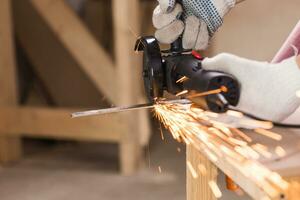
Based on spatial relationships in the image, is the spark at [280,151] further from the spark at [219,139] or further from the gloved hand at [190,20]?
the gloved hand at [190,20]

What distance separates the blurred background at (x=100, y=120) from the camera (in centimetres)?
223

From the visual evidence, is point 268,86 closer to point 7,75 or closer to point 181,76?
point 181,76

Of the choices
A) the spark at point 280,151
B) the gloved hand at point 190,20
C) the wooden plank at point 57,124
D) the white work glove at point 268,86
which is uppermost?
the gloved hand at point 190,20

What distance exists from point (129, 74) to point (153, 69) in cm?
138

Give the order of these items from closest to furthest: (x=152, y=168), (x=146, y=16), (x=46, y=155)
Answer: (x=152, y=168), (x=46, y=155), (x=146, y=16)

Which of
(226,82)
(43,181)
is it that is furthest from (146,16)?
(226,82)

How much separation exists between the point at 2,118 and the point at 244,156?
2051mm

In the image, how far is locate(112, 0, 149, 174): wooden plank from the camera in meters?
2.26

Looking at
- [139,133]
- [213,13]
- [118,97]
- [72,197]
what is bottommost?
[72,197]

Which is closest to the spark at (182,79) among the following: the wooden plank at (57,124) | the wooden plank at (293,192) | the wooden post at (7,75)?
the wooden plank at (293,192)

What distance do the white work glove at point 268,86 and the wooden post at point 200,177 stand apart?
0.70 ft

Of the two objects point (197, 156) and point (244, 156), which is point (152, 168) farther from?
point (244, 156)

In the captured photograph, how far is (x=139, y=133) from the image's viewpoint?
2424 millimetres

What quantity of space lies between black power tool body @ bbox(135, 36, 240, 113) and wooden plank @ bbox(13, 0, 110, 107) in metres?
2.02
